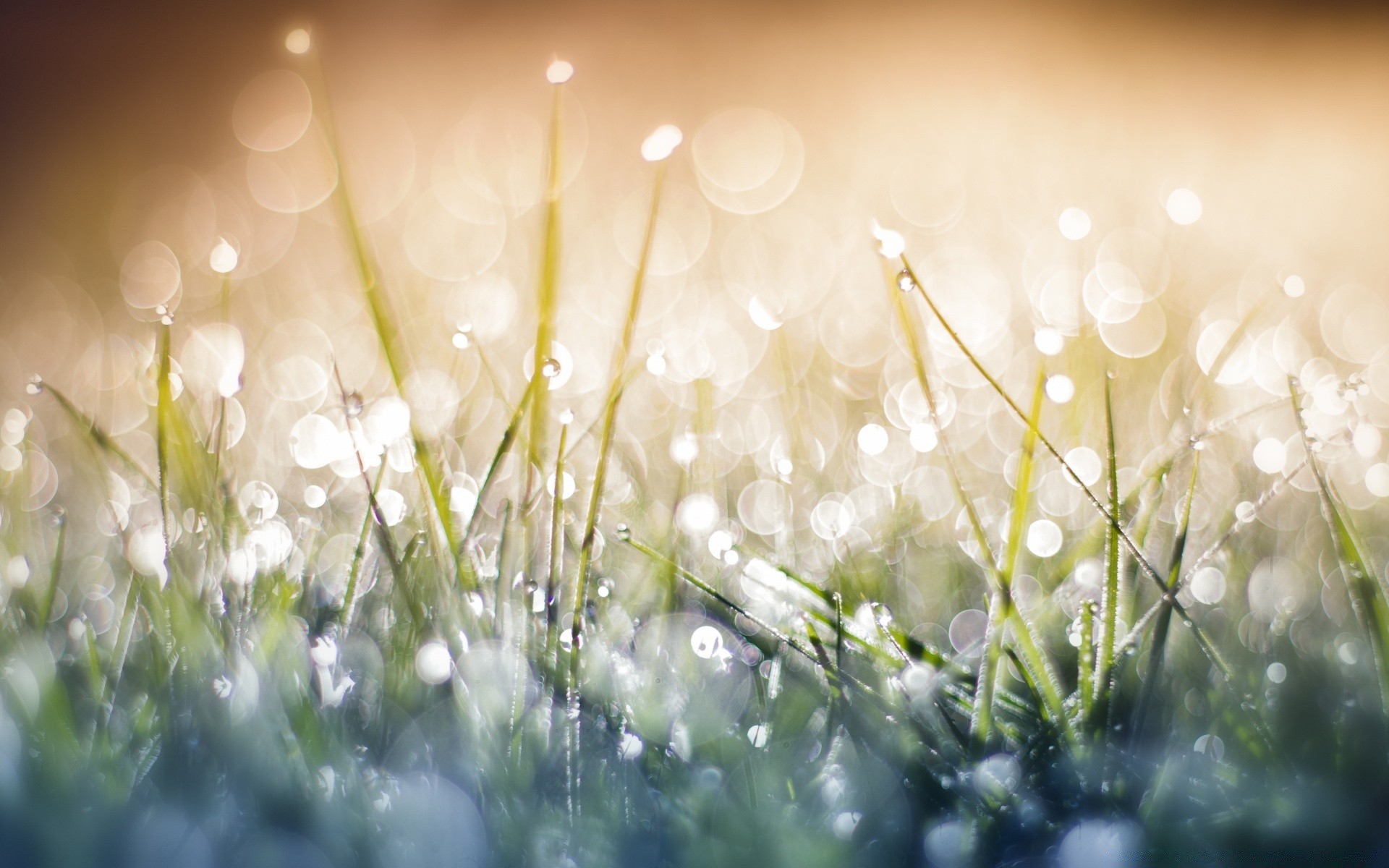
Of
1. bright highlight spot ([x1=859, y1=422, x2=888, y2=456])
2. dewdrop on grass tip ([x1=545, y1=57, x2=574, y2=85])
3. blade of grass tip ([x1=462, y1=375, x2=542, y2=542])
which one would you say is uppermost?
dewdrop on grass tip ([x1=545, y1=57, x2=574, y2=85])

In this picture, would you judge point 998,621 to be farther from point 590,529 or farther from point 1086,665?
point 590,529

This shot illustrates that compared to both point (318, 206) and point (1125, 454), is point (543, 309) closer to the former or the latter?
point (1125, 454)

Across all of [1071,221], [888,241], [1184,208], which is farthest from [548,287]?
[1184,208]

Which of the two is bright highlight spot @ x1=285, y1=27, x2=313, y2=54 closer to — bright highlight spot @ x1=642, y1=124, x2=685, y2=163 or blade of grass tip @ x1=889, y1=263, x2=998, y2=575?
bright highlight spot @ x1=642, y1=124, x2=685, y2=163

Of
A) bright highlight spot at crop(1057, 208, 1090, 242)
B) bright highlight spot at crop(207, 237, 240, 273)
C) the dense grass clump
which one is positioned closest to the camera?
the dense grass clump

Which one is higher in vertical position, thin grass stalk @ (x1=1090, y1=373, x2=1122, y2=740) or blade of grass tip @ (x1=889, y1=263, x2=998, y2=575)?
blade of grass tip @ (x1=889, y1=263, x2=998, y2=575)

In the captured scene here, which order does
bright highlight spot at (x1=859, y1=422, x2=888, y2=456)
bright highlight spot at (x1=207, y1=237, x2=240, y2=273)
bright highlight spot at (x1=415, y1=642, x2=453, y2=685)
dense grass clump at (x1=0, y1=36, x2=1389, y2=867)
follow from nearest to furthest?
1. dense grass clump at (x1=0, y1=36, x2=1389, y2=867)
2. bright highlight spot at (x1=415, y1=642, x2=453, y2=685)
3. bright highlight spot at (x1=207, y1=237, x2=240, y2=273)
4. bright highlight spot at (x1=859, y1=422, x2=888, y2=456)

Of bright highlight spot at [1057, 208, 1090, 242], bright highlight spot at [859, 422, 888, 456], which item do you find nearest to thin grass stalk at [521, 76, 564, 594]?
bright highlight spot at [859, 422, 888, 456]

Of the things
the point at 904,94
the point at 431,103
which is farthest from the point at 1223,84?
the point at 431,103

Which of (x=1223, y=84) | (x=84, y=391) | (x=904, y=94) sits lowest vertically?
(x=84, y=391)
